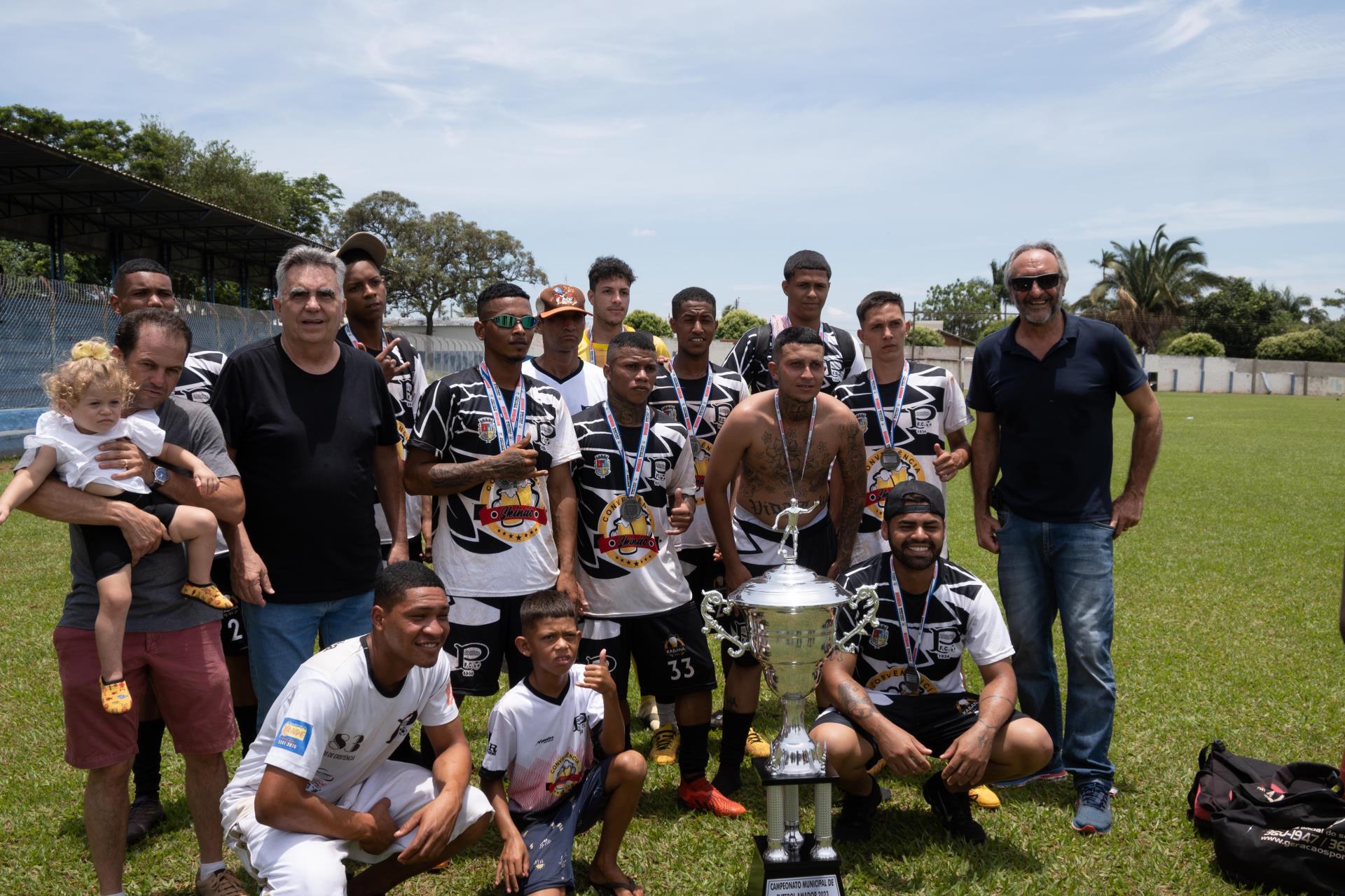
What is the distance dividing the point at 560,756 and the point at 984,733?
1.81 metres

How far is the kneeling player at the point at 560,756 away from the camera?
4.05m

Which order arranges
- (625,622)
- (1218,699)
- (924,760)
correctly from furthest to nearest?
1. (1218,699)
2. (625,622)
3. (924,760)

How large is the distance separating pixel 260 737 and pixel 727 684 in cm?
240

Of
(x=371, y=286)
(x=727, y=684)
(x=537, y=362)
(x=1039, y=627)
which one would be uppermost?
(x=371, y=286)

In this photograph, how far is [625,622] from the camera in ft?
16.2

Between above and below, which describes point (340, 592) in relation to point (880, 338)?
below

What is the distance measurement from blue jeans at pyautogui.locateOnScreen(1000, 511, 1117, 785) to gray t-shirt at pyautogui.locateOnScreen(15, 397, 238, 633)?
374 centimetres

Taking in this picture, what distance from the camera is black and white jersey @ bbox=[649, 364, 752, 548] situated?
19.2 feet

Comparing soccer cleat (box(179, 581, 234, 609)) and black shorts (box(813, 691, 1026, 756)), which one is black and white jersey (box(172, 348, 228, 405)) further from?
black shorts (box(813, 691, 1026, 756))

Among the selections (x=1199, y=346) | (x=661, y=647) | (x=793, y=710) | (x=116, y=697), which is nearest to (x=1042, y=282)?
(x=793, y=710)

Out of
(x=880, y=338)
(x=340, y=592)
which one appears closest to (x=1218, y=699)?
(x=880, y=338)

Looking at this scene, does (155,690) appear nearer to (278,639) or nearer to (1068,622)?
(278,639)

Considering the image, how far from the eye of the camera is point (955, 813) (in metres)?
4.59

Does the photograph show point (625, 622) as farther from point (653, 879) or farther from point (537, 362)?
point (537, 362)
